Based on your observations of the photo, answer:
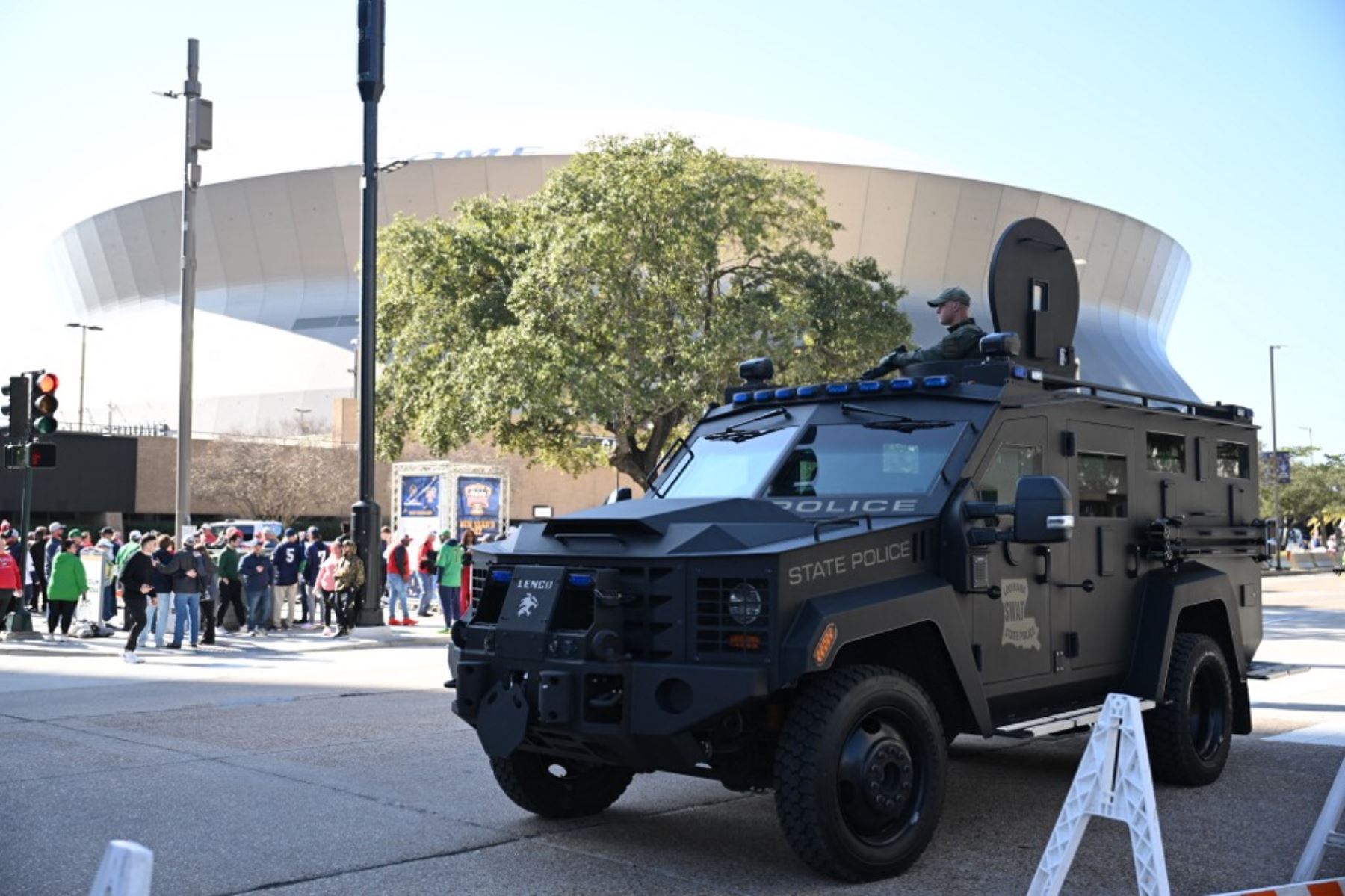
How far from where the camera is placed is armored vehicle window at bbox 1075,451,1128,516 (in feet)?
25.8

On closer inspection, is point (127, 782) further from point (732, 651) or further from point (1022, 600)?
point (1022, 600)

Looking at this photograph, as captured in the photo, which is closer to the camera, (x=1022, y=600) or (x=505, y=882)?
(x=505, y=882)

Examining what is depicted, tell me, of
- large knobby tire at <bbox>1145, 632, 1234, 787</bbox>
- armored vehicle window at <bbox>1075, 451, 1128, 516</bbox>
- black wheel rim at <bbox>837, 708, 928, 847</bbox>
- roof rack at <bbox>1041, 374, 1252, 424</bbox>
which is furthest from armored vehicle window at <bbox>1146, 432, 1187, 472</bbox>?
black wheel rim at <bbox>837, 708, 928, 847</bbox>

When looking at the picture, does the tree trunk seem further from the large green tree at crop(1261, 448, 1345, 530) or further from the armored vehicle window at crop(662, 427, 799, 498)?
the large green tree at crop(1261, 448, 1345, 530)

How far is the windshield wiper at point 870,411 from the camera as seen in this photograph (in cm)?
739

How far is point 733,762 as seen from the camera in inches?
249

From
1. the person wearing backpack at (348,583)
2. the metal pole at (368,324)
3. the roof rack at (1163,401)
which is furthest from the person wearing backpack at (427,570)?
the roof rack at (1163,401)

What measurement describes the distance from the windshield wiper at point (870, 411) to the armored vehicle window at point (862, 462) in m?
0.09

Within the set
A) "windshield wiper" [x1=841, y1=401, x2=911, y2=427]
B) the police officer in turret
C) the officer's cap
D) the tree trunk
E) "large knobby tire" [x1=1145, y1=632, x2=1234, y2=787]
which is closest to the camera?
"windshield wiper" [x1=841, y1=401, x2=911, y2=427]

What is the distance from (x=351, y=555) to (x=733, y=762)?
16459 mm

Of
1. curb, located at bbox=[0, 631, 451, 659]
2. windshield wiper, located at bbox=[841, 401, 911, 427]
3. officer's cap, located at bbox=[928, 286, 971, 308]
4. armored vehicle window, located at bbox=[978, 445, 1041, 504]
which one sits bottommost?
curb, located at bbox=[0, 631, 451, 659]

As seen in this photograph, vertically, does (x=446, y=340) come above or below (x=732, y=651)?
above

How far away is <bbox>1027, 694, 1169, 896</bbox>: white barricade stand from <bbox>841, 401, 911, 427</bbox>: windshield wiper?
94.1 inches

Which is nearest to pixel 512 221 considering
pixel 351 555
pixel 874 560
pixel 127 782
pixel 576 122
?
pixel 351 555
